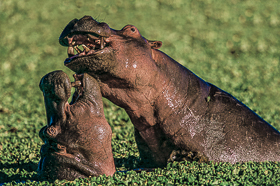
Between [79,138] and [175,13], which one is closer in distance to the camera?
[79,138]

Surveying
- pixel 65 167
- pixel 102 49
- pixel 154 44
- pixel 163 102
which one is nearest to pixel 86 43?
pixel 102 49

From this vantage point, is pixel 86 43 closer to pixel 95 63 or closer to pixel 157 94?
pixel 95 63

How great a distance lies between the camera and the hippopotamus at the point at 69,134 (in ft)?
14.8

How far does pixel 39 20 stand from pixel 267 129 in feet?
39.3

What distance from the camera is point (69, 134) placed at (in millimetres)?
4523

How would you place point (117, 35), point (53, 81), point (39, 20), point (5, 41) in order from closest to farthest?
point (53, 81) → point (117, 35) → point (5, 41) → point (39, 20)

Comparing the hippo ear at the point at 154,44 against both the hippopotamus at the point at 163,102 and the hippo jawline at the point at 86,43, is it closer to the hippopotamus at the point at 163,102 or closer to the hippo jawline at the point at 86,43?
the hippopotamus at the point at 163,102

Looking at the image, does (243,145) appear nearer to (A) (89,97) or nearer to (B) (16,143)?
(A) (89,97)

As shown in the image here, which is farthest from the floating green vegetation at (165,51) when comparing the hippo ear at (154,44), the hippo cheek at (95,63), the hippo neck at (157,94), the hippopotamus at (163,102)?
the hippo ear at (154,44)

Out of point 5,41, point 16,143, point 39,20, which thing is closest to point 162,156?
point 16,143

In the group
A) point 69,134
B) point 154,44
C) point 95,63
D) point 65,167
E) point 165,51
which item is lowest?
point 65,167

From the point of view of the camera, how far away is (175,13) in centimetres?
1647

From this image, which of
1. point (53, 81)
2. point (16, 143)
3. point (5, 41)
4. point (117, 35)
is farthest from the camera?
point (5, 41)

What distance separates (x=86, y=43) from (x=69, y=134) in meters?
1.06
